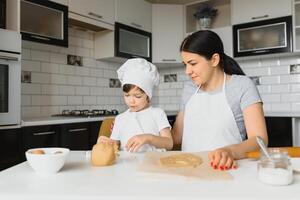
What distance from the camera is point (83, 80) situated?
3213 mm

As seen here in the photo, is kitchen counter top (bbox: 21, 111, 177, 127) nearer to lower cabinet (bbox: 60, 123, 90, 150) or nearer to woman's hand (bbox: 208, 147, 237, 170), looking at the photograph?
lower cabinet (bbox: 60, 123, 90, 150)

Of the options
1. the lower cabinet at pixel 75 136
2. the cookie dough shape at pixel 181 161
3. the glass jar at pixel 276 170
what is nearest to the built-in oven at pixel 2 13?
the lower cabinet at pixel 75 136

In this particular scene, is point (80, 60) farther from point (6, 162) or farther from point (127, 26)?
point (6, 162)

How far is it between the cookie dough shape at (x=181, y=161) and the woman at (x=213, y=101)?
0.43m

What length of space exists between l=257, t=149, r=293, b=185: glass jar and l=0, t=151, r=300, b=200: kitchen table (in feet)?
0.05

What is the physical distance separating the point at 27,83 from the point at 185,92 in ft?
5.54

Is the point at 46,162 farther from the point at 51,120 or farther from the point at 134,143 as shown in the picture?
the point at 51,120

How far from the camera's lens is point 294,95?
330 cm

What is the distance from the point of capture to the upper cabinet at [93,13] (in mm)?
2715

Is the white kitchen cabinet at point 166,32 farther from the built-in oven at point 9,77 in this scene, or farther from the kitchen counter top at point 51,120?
Answer: the built-in oven at point 9,77

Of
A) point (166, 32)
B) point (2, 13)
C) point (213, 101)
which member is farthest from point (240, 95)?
point (166, 32)

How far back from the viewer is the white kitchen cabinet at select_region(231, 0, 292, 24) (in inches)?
121

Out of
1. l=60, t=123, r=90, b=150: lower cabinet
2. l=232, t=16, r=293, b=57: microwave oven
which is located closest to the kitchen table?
l=60, t=123, r=90, b=150: lower cabinet

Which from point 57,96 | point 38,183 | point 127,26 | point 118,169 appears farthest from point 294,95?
point 38,183
